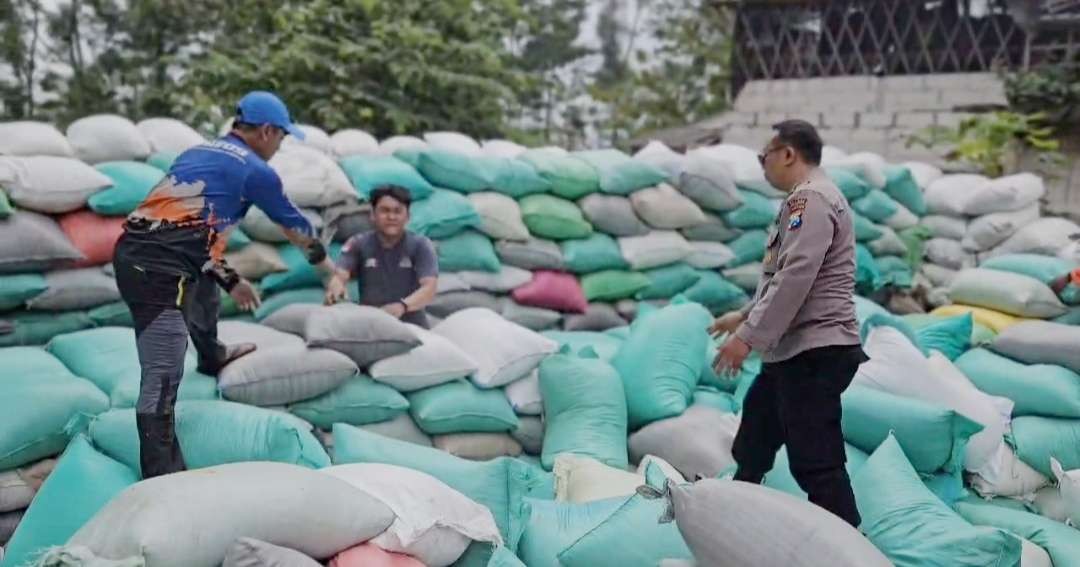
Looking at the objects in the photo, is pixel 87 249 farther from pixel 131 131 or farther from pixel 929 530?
pixel 929 530

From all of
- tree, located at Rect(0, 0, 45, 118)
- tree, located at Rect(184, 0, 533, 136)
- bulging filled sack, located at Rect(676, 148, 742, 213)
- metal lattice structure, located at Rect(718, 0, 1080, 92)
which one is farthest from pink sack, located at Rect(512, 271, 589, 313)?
tree, located at Rect(0, 0, 45, 118)

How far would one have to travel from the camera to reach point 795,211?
1942 mm

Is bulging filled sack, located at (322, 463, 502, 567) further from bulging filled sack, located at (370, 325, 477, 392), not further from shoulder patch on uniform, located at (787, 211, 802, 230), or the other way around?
shoulder patch on uniform, located at (787, 211, 802, 230)

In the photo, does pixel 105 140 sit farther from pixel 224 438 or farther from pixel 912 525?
pixel 912 525

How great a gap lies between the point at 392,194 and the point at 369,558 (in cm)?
166

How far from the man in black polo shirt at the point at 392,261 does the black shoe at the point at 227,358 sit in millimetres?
590

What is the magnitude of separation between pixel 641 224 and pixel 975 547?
2.28 metres

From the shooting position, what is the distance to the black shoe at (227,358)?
94.9 inches

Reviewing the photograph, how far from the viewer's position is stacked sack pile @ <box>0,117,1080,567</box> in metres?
1.63

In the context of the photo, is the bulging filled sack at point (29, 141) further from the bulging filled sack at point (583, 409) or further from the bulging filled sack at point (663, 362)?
the bulging filled sack at point (663, 362)

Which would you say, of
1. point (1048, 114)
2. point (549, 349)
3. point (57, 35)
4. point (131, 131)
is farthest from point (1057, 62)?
point (57, 35)

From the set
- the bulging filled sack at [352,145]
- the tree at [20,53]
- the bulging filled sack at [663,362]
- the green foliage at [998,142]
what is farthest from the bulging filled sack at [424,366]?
the tree at [20,53]

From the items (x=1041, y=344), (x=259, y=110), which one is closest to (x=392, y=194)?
(x=259, y=110)

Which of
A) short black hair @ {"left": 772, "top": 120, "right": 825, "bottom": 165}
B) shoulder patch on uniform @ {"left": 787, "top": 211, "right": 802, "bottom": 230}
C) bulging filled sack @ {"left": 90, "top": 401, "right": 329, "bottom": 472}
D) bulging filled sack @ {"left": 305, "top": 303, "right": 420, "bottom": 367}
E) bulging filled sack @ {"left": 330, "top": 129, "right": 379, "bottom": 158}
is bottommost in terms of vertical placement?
bulging filled sack @ {"left": 90, "top": 401, "right": 329, "bottom": 472}
